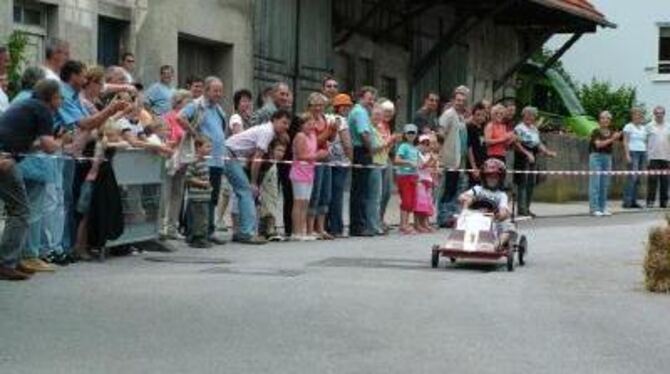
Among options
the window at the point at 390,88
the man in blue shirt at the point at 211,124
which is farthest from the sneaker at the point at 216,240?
the window at the point at 390,88

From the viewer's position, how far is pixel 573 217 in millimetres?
23578

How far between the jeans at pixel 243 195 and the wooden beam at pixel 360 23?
11.4m

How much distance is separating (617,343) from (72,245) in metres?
6.05

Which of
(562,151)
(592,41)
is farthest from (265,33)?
(592,41)

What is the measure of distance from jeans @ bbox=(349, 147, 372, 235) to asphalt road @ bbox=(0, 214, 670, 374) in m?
3.09

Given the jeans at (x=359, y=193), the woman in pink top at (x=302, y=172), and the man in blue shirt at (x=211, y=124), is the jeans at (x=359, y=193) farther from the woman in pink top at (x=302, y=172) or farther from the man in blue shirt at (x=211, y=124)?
the man in blue shirt at (x=211, y=124)

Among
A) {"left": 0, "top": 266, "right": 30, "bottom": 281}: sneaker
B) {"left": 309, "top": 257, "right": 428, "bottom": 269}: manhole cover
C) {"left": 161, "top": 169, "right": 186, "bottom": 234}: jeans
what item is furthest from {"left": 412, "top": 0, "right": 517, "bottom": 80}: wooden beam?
{"left": 0, "top": 266, "right": 30, "bottom": 281}: sneaker

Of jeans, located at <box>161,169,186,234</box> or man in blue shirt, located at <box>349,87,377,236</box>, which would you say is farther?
man in blue shirt, located at <box>349,87,377,236</box>

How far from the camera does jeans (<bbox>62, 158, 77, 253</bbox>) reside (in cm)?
1349

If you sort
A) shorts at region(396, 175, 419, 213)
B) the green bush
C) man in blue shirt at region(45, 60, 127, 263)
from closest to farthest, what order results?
man in blue shirt at region(45, 60, 127, 263) < shorts at region(396, 175, 419, 213) < the green bush

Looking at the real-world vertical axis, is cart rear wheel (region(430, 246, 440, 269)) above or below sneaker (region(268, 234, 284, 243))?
above

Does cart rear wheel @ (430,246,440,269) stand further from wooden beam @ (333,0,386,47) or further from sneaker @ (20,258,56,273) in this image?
wooden beam @ (333,0,386,47)

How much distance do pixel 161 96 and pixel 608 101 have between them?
86.7ft

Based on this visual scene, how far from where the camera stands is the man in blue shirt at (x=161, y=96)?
57.2 feet
